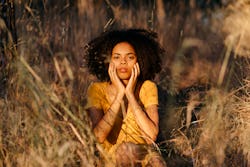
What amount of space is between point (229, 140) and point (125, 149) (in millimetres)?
656

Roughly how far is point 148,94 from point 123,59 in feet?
0.79

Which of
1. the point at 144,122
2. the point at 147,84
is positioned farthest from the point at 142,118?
the point at 147,84

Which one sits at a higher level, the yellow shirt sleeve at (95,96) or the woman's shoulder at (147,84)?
the woman's shoulder at (147,84)

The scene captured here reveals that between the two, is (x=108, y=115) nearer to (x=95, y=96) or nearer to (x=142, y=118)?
(x=142, y=118)

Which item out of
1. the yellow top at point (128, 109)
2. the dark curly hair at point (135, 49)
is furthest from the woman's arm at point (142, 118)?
the dark curly hair at point (135, 49)

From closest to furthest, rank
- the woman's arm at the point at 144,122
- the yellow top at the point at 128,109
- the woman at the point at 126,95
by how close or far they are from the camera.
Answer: the woman at the point at 126,95
the woman's arm at the point at 144,122
the yellow top at the point at 128,109

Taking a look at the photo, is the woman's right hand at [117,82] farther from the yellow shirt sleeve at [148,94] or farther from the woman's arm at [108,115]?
the yellow shirt sleeve at [148,94]

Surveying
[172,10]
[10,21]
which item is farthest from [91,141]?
[172,10]

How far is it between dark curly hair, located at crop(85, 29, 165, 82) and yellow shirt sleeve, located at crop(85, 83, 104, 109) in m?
0.19

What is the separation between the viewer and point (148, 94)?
304 cm

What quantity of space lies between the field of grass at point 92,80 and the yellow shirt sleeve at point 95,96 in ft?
0.31

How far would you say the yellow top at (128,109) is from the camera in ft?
9.52

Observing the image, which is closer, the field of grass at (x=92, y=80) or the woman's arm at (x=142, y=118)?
the field of grass at (x=92, y=80)

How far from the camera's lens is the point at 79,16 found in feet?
13.7
